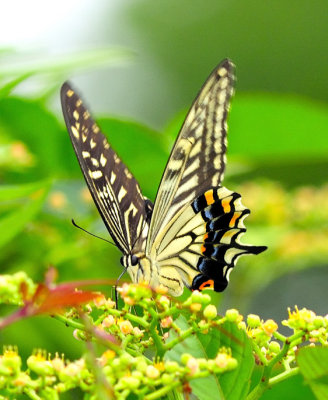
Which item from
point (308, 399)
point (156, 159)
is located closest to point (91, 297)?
point (308, 399)

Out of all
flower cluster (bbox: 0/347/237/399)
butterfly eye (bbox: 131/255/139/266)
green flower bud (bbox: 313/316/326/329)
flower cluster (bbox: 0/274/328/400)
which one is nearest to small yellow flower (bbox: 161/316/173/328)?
flower cluster (bbox: 0/274/328/400)

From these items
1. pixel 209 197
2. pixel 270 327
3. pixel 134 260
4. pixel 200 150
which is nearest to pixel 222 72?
pixel 200 150

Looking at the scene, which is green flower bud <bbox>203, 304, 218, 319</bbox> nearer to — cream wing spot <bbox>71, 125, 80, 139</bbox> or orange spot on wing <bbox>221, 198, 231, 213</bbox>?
cream wing spot <bbox>71, 125, 80, 139</bbox>

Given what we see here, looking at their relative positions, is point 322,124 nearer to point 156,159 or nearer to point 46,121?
point 156,159

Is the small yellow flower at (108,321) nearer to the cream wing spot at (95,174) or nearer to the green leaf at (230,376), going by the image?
the green leaf at (230,376)

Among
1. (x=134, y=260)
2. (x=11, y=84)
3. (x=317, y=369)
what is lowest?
(x=317, y=369)

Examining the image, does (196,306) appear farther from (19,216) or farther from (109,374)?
(19,216)

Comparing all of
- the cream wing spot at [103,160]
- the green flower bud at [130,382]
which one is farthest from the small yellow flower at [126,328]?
the cream wing spot at [103,160]
